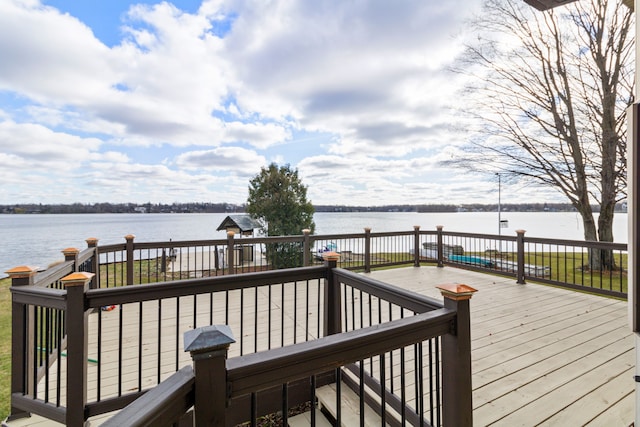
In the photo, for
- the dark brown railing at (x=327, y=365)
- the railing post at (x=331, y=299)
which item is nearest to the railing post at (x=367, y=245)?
the railing post at (x=331, y=299)

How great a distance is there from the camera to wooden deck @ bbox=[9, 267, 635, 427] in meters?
1.98

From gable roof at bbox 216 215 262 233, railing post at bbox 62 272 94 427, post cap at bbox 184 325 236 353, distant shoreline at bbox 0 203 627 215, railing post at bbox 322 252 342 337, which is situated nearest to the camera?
post cap at bbox 184 325 236 353

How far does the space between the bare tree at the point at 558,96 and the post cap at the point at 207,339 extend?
884 cm

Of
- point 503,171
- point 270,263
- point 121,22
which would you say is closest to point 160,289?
point 121,22

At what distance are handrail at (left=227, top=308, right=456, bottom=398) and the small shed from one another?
37.7 ft

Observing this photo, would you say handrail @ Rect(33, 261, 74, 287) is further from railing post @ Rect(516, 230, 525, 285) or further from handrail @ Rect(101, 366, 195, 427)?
railing post @ Rect(516, 230, 525, 285)

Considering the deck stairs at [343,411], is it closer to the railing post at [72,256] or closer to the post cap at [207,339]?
the post cap at [207,339]

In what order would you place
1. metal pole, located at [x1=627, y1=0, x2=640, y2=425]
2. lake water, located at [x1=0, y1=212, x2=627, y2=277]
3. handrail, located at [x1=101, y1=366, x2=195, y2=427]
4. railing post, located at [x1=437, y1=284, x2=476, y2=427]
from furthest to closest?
lake water, located at [x1=0, y1=212, x2=627, y2=277]
railing post, located at [x1=437, y1=284, x2=476, y2=427]
metal pole, located at [x1=627, y1=0, x2=640, y2=425]
handrail, located at [x1=101, y1=366, x2=195, y2=427]

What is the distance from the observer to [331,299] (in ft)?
7.98

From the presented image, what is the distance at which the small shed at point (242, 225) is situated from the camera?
12.6 m

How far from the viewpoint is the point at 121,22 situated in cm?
563

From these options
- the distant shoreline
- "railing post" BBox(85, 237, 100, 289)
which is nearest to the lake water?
"railing post" BBox(85, 237, 100, 289)

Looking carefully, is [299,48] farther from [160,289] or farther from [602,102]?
[602,102]

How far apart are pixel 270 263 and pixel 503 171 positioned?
7963 mm
